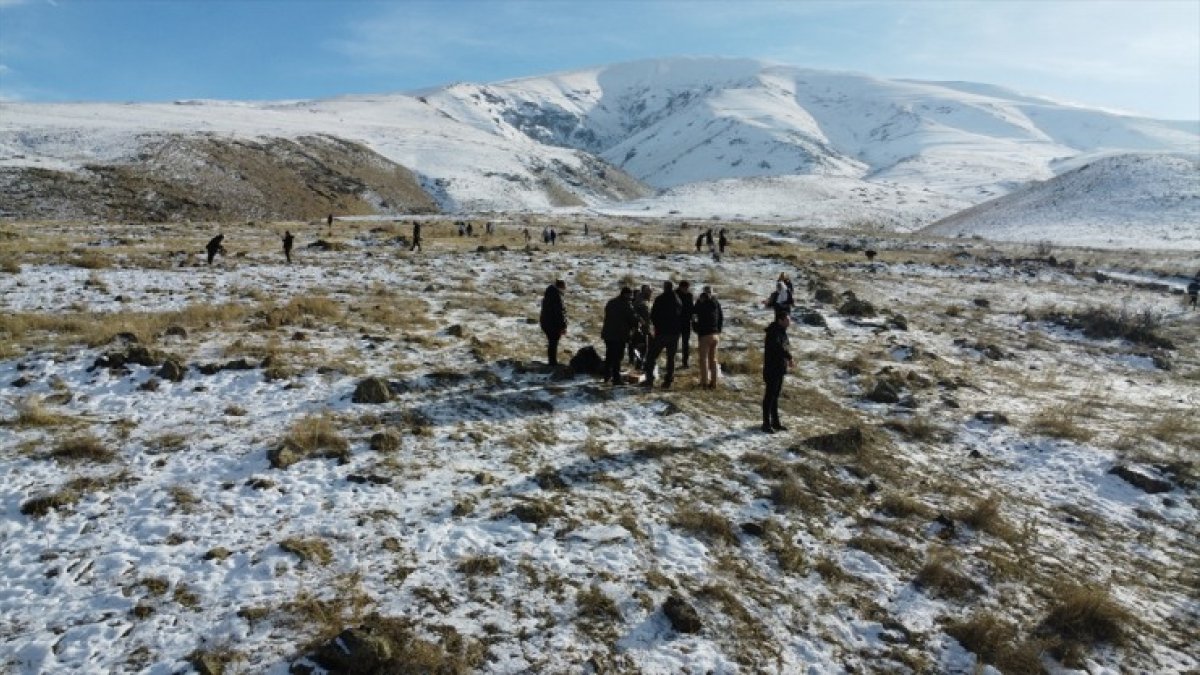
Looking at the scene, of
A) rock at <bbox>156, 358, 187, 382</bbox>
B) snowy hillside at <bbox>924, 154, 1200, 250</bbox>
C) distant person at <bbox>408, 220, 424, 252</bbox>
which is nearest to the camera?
rock at <bbox>156, 358, 187, 382</bbox>

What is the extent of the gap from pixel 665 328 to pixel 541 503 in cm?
614

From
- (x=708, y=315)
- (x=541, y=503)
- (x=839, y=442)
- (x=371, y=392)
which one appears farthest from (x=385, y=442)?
(x=839, y=442)

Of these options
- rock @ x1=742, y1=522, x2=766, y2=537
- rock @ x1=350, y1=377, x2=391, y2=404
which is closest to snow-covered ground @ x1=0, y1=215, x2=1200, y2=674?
rock @ x1=742, y1=522, x2=766, y2=537

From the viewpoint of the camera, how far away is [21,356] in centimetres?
1388

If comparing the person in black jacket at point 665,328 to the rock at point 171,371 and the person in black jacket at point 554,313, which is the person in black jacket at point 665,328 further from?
the rock at point 171,371

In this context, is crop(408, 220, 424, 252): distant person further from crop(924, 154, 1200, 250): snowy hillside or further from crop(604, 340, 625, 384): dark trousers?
crop(924, 154, 1200, 250): snowy hillside

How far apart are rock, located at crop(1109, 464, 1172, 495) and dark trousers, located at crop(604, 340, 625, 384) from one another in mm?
9623

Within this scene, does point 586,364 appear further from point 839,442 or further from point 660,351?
point 839,442

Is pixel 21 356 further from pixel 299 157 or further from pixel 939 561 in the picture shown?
pixel 299 157

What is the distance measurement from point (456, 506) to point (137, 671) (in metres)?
3.92

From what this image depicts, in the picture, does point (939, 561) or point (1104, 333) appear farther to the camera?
point (1104, 333)

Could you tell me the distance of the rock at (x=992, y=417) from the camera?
15.2 metres

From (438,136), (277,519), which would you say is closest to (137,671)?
(277,519)

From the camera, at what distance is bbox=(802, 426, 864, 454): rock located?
496 inches
